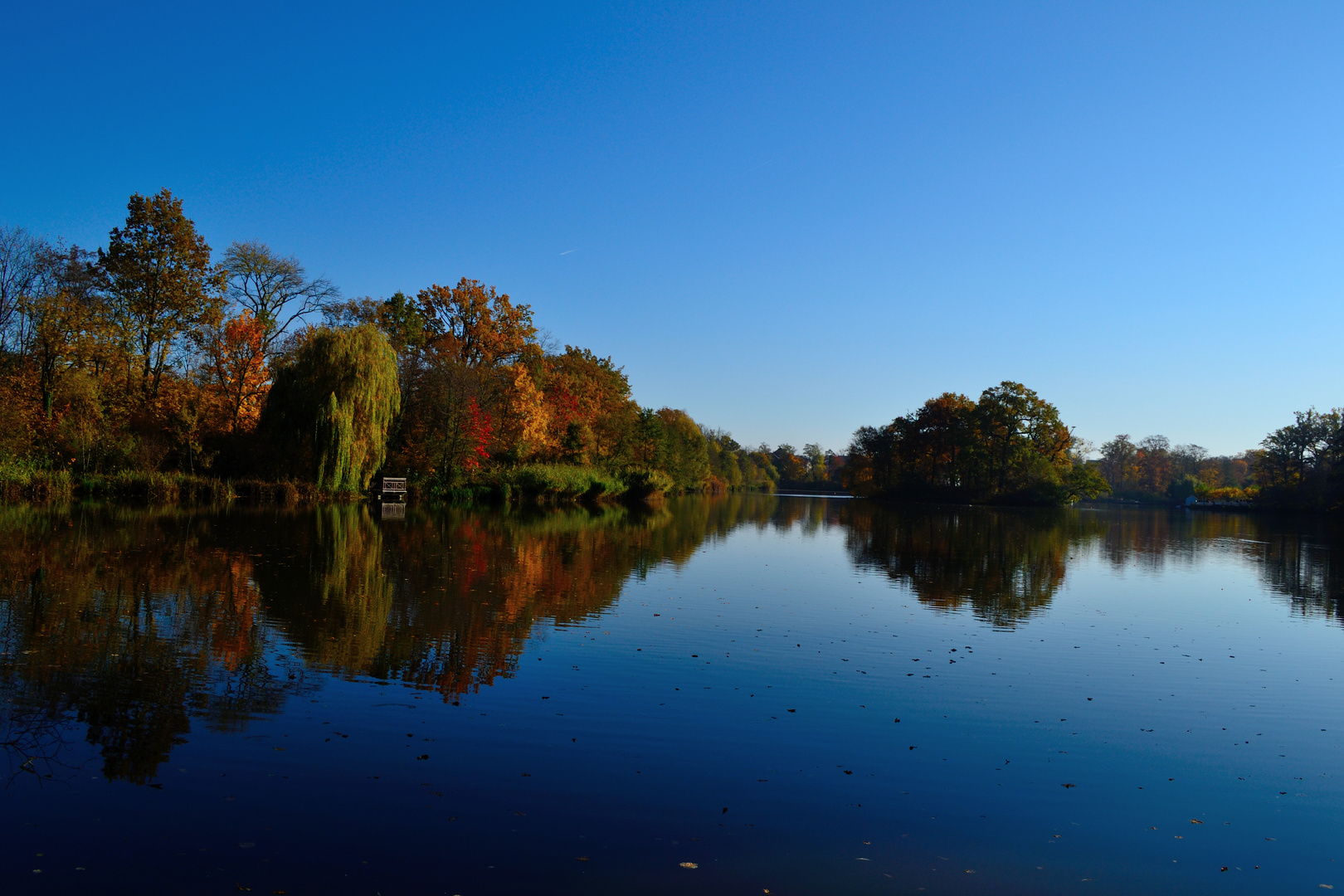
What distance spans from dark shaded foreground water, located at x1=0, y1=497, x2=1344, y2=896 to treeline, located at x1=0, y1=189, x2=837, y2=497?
16823 millimetres

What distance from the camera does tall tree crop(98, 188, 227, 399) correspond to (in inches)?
1139

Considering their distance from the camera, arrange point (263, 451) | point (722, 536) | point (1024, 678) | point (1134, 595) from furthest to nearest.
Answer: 1. point (263, 451)
2. point (722, 536)
3. point (1134, 595)
4. point (1024, 678)

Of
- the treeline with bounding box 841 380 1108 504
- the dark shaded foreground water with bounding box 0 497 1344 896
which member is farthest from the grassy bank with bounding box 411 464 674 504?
the treeline with bounding box 841 380 1108 504

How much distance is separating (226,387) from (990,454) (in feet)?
181

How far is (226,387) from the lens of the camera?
3169 centimetres

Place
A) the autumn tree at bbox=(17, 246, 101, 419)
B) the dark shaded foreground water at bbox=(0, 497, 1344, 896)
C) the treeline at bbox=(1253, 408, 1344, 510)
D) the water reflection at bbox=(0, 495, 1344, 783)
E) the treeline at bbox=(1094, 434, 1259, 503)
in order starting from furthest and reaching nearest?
the treeline at bbox=(1094, 434, 1259, 503)
the treeline at bbox=(1253, 408, 1344, 510)
the autumn tree at bbox=(17, 246, 101, 419)
the water reflection at bbox=(0, 495, 1344, 783)
the dark shaded foreground water at bbox=(0, 497, 1344, 896)

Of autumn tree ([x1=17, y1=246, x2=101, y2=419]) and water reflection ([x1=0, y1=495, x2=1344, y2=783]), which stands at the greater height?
autumn tree ([x1=17, y1=246, x2=101, y2=419])

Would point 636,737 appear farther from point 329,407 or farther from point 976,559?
point 329,407

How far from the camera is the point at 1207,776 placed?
5.32 meters

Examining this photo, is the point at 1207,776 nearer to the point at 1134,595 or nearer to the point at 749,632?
the point at 749,632

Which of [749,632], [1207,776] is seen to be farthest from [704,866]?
[749,632]

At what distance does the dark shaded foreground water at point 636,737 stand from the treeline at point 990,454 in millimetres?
53751

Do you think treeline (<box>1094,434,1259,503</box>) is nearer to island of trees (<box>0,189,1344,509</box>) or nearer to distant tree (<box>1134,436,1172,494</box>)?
distant tree (<box>1134,436,1172,494</box>)

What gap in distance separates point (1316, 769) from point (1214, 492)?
3352 inches
